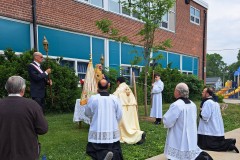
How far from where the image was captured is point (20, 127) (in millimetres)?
3699

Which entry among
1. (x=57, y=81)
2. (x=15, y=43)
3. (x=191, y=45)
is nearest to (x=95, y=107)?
(x=57, y=81)

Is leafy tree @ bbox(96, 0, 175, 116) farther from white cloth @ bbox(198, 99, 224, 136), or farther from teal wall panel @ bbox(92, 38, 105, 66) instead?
white cloth @ bbox(198, 99, 224, 136)

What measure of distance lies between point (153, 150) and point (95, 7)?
1023cm

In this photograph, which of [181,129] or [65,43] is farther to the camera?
[65,43]

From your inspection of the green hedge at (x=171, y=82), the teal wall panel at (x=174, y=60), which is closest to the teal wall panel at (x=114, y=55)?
the green hedge at (x=171, y=82)

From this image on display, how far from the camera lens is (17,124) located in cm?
369

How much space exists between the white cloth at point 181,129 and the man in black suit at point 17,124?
2.59m

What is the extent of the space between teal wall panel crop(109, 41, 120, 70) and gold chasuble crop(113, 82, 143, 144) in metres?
9.30

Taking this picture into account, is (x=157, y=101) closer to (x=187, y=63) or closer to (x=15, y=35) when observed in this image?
(x=15, y=35)

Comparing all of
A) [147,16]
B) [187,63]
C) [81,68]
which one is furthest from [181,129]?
[187,63]

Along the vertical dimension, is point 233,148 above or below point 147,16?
below

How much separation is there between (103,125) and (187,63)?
20.4 meters

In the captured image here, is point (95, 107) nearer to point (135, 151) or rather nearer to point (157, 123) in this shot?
point (135, 151)

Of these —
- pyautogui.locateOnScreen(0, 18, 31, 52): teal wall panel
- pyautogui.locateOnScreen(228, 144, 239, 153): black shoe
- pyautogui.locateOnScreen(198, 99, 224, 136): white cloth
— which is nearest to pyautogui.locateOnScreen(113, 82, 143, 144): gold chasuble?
pyautogui.locateOnScreen(198, 99, 224, 136): white cloth
